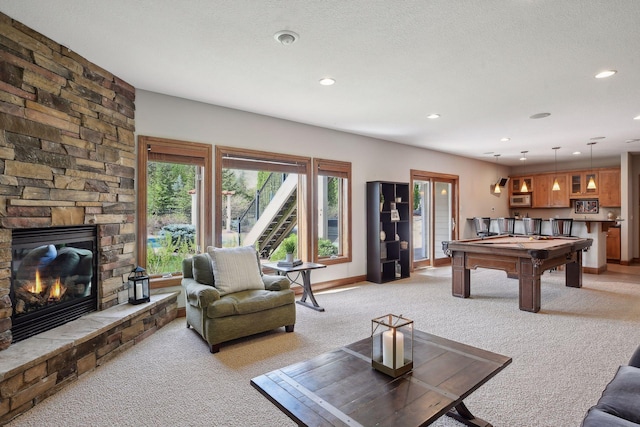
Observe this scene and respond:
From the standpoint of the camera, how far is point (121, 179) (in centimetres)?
347

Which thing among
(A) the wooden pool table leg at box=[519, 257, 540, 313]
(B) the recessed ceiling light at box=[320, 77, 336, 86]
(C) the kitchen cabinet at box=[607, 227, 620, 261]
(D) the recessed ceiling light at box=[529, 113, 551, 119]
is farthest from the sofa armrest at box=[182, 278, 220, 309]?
(C) the kitchen cabinet at box=[607, 227, 620, 261]

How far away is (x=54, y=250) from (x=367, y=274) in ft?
14.8

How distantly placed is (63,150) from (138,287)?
1423 mm

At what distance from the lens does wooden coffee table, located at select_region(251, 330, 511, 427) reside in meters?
1.40

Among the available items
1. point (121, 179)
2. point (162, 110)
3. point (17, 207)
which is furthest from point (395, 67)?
point (17, 207)

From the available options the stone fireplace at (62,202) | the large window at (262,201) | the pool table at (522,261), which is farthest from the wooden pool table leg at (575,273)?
the stone fireplace at (62,202)

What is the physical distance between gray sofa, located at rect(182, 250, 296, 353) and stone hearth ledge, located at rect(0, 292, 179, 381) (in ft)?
1.78

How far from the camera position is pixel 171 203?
159 inches

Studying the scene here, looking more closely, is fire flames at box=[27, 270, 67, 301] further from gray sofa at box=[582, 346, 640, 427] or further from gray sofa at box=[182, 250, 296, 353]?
gray sofa at box=[582, 346, 640, 427]

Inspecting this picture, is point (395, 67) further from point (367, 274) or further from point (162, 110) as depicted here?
point (367, 274)

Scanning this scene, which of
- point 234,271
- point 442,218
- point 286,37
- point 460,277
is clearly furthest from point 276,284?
point 442,218

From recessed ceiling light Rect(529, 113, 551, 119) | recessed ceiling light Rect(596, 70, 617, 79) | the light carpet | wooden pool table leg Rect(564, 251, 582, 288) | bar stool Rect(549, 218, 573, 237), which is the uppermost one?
recessed ceiling light Rect(529, 113, 551, 119)

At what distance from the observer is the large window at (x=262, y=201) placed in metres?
4.43

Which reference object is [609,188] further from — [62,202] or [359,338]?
[62,202]
